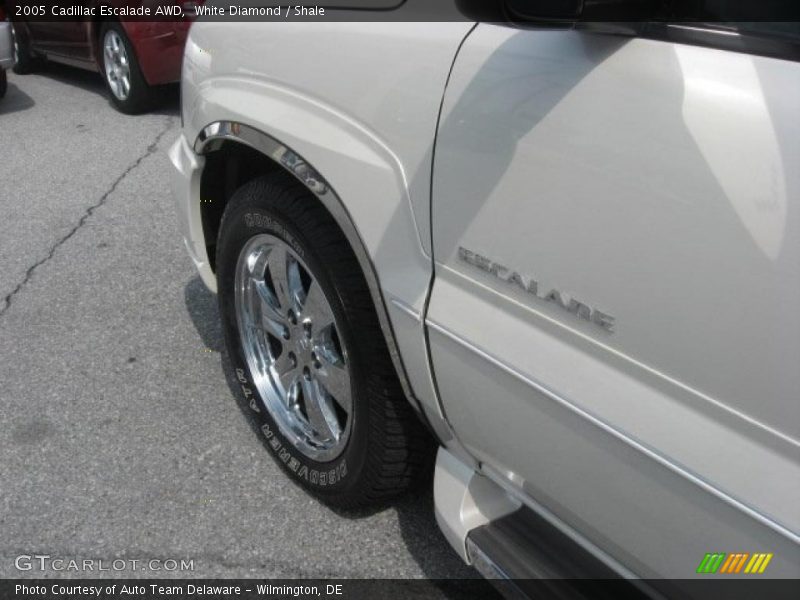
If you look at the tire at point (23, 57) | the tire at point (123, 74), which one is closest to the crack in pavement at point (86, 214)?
the tire at point (123, 74)

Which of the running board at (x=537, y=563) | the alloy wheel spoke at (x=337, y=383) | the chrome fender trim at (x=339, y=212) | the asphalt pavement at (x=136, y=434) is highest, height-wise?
the chrome fender trim at (x=339, y=212)

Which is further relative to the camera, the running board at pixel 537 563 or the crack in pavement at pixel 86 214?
the crack in pavement at pixel 86 214

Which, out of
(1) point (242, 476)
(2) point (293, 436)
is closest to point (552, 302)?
(2) point (293, 436)

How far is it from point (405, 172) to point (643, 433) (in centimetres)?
71

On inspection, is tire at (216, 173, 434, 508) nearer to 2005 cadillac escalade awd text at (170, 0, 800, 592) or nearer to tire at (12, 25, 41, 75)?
2005 cadillac escalade awd text at (170, 0, 800, 592)

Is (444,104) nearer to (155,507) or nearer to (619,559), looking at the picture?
(619,559)

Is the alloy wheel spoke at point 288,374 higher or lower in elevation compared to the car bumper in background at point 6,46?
higher

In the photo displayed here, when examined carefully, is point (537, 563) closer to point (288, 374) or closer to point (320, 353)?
point (320, 353)

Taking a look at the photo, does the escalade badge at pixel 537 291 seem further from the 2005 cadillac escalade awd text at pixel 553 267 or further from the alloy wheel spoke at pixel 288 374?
the alloy wheel spoke at pixel 288 374

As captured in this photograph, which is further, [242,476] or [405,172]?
[242,476]

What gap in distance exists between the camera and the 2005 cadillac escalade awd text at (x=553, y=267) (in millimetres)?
1163

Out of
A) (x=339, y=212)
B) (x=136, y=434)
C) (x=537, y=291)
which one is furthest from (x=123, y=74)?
(x=537, y=291)

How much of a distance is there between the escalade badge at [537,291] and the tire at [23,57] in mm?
8293

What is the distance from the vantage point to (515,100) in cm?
144
